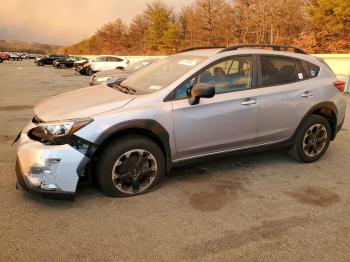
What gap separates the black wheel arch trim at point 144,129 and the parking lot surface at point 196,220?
539 millimetres

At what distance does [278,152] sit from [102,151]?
3136 mm

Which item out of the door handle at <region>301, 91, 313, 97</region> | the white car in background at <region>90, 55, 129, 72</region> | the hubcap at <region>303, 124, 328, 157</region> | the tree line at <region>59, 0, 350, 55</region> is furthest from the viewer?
the tree line at <region>59, 0, 350, 55</region>

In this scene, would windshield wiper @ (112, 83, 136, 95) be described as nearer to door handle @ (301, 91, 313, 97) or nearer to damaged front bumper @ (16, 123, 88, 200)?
damaged front bumper @ (16, 123, 88, 200)

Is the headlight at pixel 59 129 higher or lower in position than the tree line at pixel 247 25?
lower

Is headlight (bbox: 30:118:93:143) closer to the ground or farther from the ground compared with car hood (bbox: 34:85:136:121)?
closer to the ground

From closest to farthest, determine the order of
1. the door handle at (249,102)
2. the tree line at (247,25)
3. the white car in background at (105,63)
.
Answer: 1. the door handle at (249,102)
2. the white car in background at (105,63)
3. the tree line at (247,25)

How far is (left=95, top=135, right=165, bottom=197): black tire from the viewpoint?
3.70m

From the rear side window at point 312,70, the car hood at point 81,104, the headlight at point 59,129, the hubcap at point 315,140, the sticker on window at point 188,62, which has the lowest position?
the hubcap at point 315,140

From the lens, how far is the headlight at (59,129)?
3492 mm

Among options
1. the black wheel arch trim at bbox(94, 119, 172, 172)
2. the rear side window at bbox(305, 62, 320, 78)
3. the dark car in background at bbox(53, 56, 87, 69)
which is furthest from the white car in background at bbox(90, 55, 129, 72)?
the black wheel arch trim at bbox(94, 119, 172, 172)

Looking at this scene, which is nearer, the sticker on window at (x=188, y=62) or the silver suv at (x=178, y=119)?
the silver suv at (x=178, y=119)

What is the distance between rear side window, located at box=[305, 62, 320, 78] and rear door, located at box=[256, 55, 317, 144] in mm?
94

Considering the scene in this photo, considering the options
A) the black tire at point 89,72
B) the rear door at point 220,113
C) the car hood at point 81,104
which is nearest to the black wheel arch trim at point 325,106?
the rear door at point 220,113

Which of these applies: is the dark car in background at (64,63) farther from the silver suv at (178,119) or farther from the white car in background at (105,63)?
the silver suv at (178,119)
